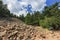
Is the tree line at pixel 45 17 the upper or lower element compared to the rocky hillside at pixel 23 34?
upper

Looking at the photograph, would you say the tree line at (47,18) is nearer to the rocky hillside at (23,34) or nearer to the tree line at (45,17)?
the tree line at (45,17)

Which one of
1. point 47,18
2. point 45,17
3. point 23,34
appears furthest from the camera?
point 45,17

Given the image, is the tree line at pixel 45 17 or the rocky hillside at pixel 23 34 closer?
the rocky hillside at pixel 23 34

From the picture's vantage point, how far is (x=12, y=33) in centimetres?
1049

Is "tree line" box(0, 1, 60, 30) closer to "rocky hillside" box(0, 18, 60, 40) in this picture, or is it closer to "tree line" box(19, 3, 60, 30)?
"tree line" box(19, 3, 60, 30)

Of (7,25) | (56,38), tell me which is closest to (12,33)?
(7,25)

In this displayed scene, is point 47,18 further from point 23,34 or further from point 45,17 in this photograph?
point 23,34

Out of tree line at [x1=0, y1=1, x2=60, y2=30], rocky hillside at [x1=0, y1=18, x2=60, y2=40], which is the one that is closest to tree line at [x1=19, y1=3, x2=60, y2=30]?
tree line at [x1=0, y1=1, x2=60, y2=30]

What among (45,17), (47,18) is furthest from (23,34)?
(45,17)

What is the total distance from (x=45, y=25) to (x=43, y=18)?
1.40 metres

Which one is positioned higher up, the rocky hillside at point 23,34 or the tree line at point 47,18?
the tree line at point 47,18

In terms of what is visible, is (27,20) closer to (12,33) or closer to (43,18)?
(43,18)

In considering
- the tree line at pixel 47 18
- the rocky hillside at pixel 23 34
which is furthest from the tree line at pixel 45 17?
the rocky hillside at pixel 23 34

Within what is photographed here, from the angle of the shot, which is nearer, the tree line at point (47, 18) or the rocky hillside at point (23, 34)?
the rocky hillside at point (23, 34)
